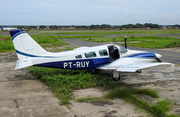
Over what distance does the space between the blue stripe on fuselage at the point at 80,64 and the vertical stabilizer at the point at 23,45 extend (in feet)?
3.20

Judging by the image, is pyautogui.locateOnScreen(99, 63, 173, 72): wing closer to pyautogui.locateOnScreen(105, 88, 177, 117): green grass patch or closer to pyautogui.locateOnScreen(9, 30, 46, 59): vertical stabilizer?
pyautogui.locateOnScreen(105, 88, 177, 117): green grass patch

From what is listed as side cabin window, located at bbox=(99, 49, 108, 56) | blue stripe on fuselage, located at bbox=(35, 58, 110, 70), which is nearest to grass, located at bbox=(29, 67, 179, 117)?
Answer: blue stripe on fuselage, located at bbox=(35, 58, 110, 70)

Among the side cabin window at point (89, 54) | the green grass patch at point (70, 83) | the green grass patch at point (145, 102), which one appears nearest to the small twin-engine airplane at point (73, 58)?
the side cabin window at point (89, 54)

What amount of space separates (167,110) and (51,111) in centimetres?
435

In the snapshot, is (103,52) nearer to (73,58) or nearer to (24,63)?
(73,58)

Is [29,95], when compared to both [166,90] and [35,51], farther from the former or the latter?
[166,90]

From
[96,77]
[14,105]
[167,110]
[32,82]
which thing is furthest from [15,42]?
[167,110]

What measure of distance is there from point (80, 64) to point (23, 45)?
3.53m

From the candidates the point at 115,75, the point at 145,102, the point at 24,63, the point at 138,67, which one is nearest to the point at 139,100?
the point at 145,102

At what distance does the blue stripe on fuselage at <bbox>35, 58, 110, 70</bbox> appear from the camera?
33.5 ft

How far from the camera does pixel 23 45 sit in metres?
10.3

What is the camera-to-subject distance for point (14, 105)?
7074 millimetres

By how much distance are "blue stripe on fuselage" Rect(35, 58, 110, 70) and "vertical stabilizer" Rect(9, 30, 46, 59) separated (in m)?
0.98

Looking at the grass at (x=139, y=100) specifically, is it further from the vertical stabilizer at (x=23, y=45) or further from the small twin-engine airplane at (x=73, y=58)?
the vertical stabilizer at (x=23, y=45)
